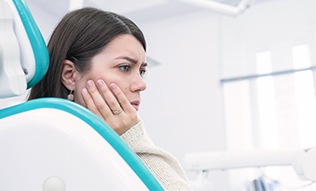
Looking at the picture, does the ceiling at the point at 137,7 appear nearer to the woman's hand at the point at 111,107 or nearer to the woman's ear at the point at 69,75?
the woman's ear at the point at 69,75

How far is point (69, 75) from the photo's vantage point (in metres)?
0.97

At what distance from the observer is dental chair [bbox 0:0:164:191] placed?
1.49 ft

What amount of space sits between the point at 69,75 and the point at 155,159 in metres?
0.32

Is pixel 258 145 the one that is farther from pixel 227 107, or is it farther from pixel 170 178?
pixel 170 178

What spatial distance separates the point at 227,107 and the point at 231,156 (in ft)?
3.72

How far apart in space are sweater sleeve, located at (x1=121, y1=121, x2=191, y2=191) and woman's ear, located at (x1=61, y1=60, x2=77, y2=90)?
23 cm

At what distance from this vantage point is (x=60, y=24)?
1.00 m

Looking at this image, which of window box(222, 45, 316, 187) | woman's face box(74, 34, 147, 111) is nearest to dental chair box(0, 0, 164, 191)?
woman's face box(74, 34, 147, 111)

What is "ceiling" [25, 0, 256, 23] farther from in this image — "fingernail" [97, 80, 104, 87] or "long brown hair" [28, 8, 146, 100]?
"fingernail" [97, 80, 104, 87]

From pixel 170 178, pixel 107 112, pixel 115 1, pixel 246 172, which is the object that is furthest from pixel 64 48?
Result: pixel 115 1

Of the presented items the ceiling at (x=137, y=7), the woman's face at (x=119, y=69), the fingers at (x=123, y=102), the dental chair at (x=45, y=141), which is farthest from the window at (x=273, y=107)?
the dental chair at (x=45, y=141)

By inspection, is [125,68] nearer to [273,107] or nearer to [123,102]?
[123,102]

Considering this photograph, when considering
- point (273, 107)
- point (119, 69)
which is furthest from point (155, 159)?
point (273, 107)

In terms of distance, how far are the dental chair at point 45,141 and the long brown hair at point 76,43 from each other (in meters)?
0.45
